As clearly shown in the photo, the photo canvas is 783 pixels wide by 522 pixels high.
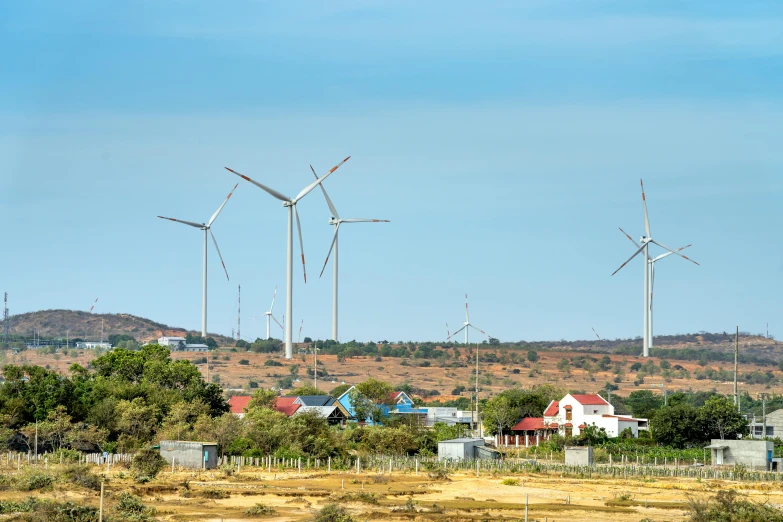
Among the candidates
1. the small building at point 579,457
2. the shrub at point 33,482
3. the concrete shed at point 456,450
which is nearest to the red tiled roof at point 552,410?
the concrete shed at point 456,450

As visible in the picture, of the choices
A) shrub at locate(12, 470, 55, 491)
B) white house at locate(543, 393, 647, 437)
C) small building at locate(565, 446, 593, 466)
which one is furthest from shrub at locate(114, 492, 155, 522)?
white house at locate(543, 393, 647, 437)

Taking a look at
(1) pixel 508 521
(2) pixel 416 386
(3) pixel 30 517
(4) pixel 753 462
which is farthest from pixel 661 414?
(2) pixel 416 386

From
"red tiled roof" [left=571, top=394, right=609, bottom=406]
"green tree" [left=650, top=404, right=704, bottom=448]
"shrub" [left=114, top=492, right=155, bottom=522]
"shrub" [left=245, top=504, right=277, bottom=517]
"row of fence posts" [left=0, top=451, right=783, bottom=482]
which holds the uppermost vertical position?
"red tiled roof" [left=571, top=394, right=609, bottom=406]

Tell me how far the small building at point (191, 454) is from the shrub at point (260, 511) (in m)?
23.5

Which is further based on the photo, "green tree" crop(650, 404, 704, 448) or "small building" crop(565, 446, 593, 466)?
"green tree" crop(650, 404, 704, 448)

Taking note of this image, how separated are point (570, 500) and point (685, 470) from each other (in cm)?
2187

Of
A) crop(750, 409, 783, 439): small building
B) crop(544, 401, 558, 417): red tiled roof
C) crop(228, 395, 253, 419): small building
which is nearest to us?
crop(544, 401, 558, 417): red tiled roof

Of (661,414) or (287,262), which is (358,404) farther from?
(661,414)

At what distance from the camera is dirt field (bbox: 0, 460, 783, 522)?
52312mm

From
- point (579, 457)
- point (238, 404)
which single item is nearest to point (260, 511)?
point (579, 457)

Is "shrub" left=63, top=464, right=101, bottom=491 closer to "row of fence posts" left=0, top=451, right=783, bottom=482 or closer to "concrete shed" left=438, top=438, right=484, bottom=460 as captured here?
"row of fence posts" left=0, top=451, right=783, bottom=482

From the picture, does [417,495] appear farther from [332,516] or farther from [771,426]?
[771,426]

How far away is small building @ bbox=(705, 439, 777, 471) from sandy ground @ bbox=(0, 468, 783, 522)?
43.8 ft

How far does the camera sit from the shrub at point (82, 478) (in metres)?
59.7
